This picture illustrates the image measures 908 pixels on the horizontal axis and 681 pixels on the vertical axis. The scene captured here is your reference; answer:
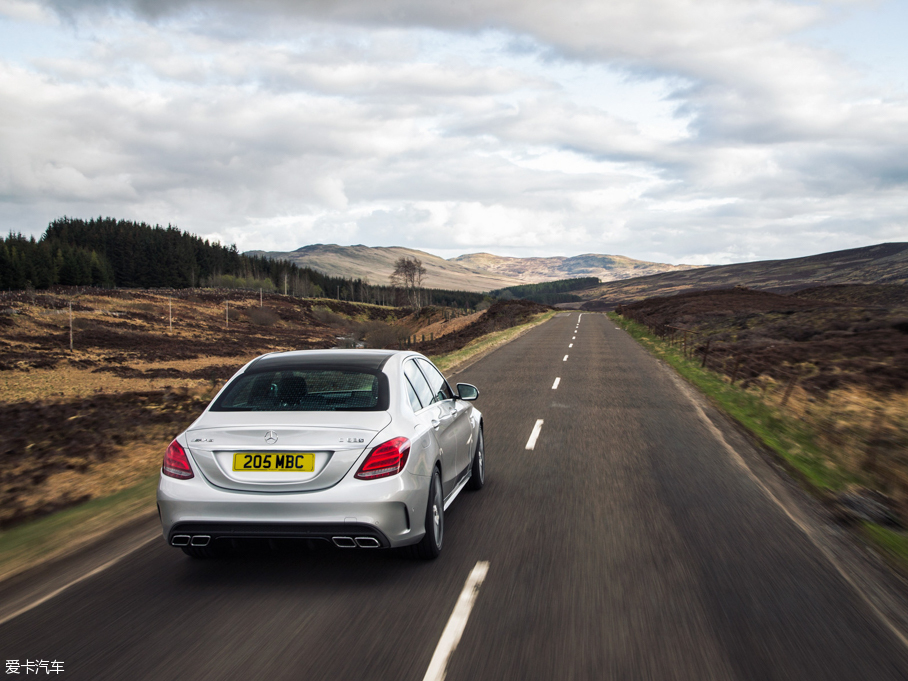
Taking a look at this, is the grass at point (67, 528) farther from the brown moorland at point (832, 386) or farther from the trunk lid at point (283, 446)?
the brown moorland at point (832, 386)

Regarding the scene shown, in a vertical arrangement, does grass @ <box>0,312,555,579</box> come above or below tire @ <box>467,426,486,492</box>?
below

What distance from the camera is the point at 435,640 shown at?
12.1ft

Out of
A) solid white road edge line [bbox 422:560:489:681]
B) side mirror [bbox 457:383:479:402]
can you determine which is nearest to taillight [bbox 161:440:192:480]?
solid white road edge line [bbox 422:560:489:681]

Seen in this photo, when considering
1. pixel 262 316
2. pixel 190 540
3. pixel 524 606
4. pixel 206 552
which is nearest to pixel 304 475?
pixel 190 540

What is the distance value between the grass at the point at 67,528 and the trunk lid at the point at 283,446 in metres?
1.88

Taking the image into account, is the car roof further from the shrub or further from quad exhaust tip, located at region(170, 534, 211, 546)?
the shrub

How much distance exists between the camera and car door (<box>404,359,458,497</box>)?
17.8 feet

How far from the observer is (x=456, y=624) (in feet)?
12.8

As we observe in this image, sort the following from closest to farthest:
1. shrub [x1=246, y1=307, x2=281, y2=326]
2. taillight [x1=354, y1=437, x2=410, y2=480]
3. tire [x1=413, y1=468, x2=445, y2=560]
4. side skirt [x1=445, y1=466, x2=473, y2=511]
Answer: taillight [x1=354, y1=437, x2=410, y2=480] → tire [x1=413, y1=468, x2=445, y2=560] → side skirt [x1=445, y1=466, x2=473, y2=511] → shrub [x1=246, y1=307, x2=281, y2=326]

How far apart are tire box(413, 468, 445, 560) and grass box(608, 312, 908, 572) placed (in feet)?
11.6

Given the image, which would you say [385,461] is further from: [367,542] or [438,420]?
[438,420]

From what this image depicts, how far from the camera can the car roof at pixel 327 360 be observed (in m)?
5.38

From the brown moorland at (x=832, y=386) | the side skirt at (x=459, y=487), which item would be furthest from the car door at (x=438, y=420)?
the brown moorland at (x=832, y=386)

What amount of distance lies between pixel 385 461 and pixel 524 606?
1307 millimetres
